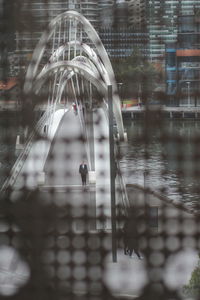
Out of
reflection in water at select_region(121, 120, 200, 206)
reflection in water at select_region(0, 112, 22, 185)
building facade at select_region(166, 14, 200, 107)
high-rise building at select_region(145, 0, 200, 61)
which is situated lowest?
reflection in water at select_region(121, 120, 200, 206)

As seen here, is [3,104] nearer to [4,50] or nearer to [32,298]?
[4,50]

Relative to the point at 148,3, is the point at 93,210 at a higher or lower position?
lower

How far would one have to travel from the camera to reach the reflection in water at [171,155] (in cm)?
51

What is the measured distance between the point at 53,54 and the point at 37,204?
A: 0.60 ft

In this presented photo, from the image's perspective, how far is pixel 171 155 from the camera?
54cm

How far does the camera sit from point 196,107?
510 millimetres

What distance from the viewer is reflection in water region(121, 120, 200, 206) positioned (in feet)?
1.68

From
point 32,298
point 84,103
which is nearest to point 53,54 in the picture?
point 84,103

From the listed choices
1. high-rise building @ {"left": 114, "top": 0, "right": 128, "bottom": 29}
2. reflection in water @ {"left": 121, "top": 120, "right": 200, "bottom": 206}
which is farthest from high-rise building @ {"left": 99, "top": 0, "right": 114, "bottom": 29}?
reflection in water @ {"left": 121, "top": 120, "right": 200, "bottom": 206}

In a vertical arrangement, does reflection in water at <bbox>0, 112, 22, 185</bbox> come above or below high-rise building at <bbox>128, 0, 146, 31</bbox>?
below

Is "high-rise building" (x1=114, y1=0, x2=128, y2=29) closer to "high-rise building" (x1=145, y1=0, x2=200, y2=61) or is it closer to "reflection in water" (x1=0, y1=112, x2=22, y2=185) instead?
"high-rise building" (x1=145, y1=0, x2=200, y2=61)

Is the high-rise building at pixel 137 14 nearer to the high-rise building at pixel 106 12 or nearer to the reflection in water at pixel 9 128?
the high-rise building at pixel 106 12

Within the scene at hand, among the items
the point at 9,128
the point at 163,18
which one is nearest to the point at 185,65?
the point at 163,18

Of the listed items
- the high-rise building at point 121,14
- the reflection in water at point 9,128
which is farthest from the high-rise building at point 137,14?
the reflection in water at point 9,128
